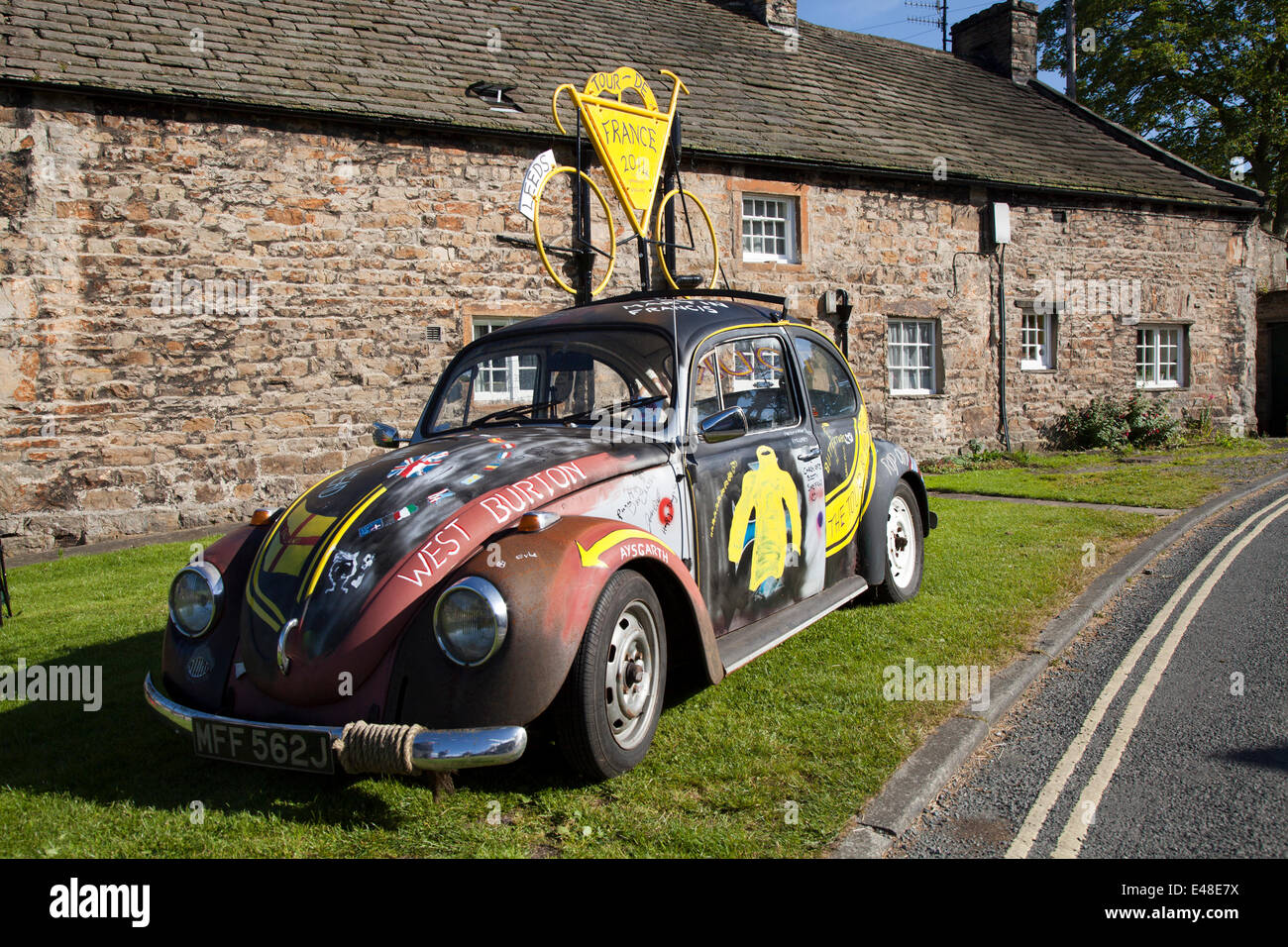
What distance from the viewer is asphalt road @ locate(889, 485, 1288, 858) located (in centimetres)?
308

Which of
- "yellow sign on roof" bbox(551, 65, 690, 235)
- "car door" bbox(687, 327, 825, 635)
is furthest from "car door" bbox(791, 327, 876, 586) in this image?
"yellow sign on roof" bbox(551, 65, 690, 235)

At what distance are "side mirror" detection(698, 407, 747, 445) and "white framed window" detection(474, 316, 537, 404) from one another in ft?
3.17

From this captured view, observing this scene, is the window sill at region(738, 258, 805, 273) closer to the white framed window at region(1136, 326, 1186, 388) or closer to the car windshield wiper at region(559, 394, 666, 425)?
the white framed window at region(1136, 326, 1186, 388)

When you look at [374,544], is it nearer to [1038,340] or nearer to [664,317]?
[664,317]

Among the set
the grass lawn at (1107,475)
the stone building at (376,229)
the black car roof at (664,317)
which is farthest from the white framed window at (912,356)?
the black car roof at (664,317)

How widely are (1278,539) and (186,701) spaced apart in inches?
337

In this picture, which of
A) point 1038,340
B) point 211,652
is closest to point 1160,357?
point 1038,340

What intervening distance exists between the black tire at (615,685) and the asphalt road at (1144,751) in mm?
1046

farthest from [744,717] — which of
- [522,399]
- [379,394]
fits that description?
[379,394]

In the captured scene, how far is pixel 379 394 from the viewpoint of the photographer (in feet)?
38.1

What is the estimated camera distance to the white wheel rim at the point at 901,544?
6.03 meters

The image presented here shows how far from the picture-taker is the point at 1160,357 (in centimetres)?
1878

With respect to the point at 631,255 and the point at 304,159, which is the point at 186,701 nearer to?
the point at 304,159

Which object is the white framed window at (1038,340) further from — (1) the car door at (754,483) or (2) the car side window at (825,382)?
(1) the car door at (754,483)
